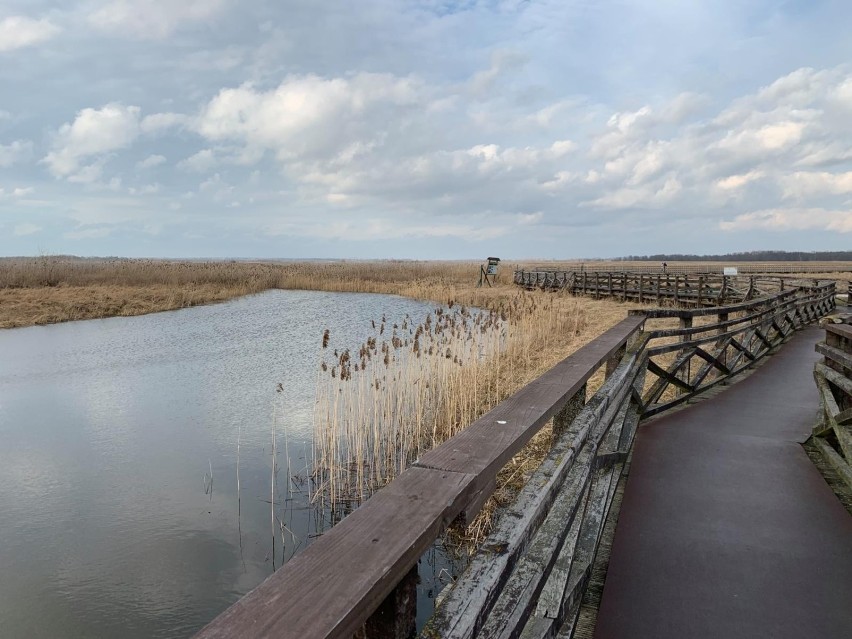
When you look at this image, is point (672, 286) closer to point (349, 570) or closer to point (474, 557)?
point (474, 557)

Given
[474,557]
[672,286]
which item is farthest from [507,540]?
[672,286]

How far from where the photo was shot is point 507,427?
244cm

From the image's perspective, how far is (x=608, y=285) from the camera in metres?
29.5

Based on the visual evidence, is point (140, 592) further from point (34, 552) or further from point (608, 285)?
point (608, 285)

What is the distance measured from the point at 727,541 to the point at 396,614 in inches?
124

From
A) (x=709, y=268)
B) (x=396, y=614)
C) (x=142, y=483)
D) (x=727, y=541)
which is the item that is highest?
(x=709, y=268)

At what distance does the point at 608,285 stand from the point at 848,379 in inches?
982

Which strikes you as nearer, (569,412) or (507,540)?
(507,540)

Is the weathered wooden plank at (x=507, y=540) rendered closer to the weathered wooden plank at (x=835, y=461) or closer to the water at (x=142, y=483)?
the weathered wooden plank at (x=835, y=461)

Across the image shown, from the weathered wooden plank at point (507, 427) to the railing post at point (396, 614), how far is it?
1.50 feet

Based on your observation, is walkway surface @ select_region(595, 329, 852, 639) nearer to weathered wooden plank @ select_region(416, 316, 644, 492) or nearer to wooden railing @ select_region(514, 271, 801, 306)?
weathered wooden plank @ select_region(416, 316, 644, 492)

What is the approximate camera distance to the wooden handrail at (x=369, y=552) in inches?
43.4

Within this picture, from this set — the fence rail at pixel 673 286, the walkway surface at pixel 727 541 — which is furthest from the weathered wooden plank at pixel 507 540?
the fence rail at pixel 673 286

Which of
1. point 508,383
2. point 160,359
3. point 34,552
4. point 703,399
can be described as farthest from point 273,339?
point 703,399
